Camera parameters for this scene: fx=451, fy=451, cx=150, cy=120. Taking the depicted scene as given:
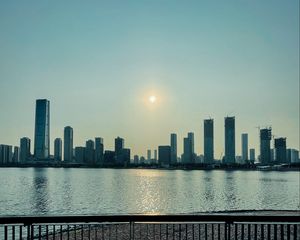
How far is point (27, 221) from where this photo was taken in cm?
998

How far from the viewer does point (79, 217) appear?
991cm

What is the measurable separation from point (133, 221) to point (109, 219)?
1.93ft

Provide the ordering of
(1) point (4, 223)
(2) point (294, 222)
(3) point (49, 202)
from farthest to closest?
(3) point (49, 202) < (2) point (294, 222) < (1) point (4, 223)

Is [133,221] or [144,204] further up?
[133,221]

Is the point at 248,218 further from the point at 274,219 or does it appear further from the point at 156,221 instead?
the point at 156,221

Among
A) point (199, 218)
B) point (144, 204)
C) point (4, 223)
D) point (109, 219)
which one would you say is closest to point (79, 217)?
point (109, 219)

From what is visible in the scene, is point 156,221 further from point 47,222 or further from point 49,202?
point 49,202

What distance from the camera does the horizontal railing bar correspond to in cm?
988

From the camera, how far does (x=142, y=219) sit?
10.1 metres

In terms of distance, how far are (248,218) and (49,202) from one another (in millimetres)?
70514

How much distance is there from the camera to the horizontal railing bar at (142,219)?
9.88m

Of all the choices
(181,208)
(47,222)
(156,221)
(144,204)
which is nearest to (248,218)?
(156,221)

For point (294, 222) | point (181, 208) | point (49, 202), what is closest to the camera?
point (294, 222)

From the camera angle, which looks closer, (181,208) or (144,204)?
(181,208)
